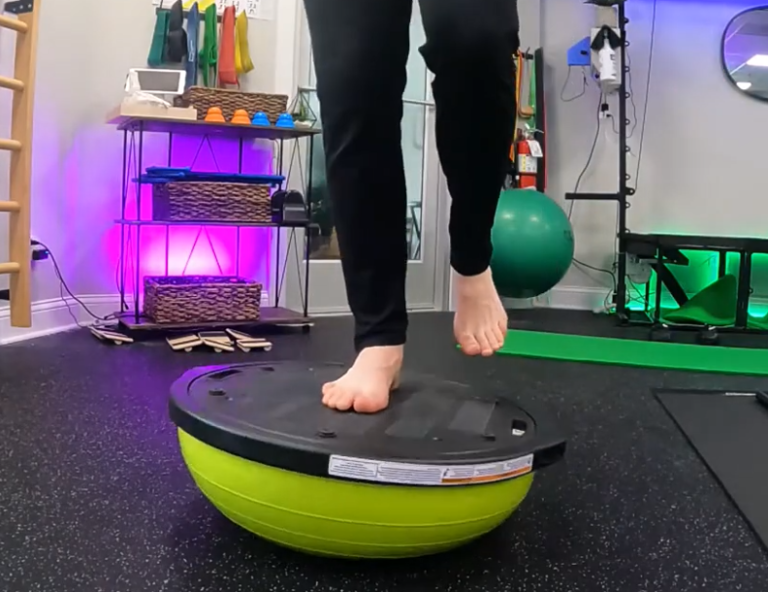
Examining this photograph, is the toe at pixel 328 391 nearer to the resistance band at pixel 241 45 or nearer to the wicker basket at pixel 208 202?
the wicker basket at pixel 208 202

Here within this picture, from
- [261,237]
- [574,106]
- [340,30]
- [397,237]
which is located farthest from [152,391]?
[574,106]

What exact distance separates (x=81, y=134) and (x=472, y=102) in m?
2.20

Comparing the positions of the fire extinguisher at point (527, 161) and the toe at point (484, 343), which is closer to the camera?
the toe at point (484, 343)

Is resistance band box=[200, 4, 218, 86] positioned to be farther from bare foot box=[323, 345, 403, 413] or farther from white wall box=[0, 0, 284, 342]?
bare foot box=[323, 345, 403, 413]

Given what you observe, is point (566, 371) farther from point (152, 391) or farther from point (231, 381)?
point (231, 381)

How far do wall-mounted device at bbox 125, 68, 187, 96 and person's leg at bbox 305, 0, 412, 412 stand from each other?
1.83m

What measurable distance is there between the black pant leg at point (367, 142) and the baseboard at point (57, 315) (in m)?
1.73

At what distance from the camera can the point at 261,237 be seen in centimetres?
323

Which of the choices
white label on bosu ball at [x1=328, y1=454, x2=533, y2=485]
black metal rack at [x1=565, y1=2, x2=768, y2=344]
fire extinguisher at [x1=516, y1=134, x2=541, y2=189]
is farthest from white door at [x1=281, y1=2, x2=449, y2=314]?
white label on bosu ball at [x1=328, y1=454, x2=533, y2=485]

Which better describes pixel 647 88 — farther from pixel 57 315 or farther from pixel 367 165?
pixel 367 165

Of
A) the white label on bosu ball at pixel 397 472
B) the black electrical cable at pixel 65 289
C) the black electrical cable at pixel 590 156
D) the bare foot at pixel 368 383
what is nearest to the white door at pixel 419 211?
the black electrical cable at pixel 590 156

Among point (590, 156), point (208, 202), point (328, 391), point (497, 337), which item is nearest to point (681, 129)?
point (590, 156)

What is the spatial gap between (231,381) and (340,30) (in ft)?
1.65

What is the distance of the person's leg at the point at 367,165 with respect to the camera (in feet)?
3.25
